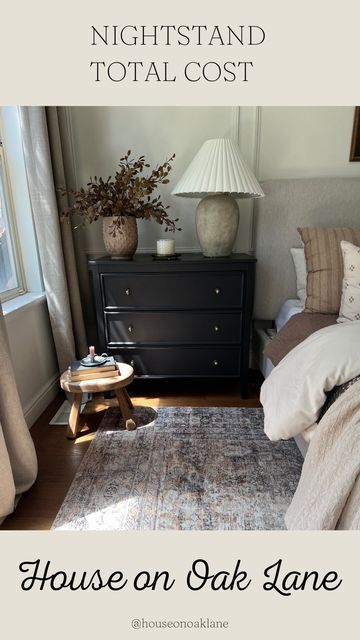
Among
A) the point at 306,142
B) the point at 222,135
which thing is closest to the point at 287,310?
the point at 306,142

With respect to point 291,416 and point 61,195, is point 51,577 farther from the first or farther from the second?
point 61,195

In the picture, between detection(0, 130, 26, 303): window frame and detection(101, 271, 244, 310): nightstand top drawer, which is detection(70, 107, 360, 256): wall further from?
detection(101, 271, 244, 310): nightstand top drawer

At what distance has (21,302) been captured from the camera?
1958 millimetres

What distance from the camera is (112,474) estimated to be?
4.94 feet

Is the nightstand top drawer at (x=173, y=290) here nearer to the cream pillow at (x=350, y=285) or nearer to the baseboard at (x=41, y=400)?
the cream pillow at (x=350, y=285)

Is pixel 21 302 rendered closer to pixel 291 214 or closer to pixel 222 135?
pixel 222 135

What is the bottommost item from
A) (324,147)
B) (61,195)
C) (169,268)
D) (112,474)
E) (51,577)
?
(112,474)

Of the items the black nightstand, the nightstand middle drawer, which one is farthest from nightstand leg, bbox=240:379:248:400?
the nightstand middle drawer

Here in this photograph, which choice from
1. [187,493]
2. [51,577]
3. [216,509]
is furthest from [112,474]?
[51,577]
